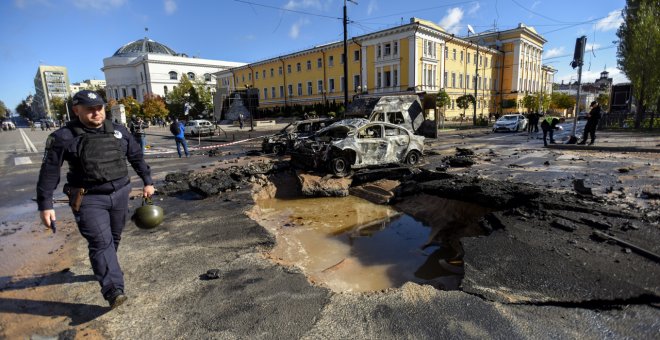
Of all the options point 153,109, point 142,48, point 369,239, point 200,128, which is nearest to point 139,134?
point 369,239

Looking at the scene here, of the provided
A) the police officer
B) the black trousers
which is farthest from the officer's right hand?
the black trousers

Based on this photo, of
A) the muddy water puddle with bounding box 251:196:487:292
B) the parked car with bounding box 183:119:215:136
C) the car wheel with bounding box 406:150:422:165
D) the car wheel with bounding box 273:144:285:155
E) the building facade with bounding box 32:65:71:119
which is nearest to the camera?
the muddy water puddle with bounding box 251:196:487:292

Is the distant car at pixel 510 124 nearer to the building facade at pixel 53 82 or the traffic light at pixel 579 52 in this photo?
the traffic light at pixel 579 52

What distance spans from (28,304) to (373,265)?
387 cm

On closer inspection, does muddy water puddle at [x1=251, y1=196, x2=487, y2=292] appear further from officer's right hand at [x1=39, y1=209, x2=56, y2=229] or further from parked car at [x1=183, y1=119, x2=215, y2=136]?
parked car at [x1=183, y1=119, x2=215, y2=136]

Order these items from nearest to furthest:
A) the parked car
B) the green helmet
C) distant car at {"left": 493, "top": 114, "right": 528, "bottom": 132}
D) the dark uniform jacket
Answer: the dark uniform jacket
the green helmet
distant car at {"left": 493, "top": 114, "right": 528, "bottom": 132}
the parked car

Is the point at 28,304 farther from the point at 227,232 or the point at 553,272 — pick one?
the point at 553,272

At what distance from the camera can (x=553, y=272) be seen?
342 cm

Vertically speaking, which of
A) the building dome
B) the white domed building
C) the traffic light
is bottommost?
the traffic light

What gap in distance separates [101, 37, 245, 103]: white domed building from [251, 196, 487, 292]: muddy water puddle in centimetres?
8746

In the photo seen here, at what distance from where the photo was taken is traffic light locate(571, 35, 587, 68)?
13.0 metres

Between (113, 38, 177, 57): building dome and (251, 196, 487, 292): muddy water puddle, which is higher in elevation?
(113, 38, 177, 57): building dome

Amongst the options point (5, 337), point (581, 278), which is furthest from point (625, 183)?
point (5, 337)

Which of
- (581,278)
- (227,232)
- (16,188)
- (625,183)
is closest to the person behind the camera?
(581,278)
